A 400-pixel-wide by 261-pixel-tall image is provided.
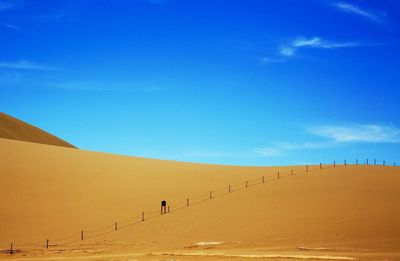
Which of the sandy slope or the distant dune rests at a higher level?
the distant dune

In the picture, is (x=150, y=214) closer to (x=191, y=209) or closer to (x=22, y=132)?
(x=191, y=209)

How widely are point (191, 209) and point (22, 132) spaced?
74563 mm

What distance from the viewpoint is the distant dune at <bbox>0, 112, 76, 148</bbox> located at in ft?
321

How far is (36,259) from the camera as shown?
25188 mm

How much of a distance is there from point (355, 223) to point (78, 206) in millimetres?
20554

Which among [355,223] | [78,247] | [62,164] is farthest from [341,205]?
[62,164]

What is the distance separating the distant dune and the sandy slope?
44.4 metres

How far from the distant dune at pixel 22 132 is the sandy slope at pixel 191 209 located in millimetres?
44441

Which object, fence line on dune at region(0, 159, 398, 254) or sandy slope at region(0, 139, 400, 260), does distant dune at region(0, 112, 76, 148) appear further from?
fence line on dune at region(0, 159, 398, 254)

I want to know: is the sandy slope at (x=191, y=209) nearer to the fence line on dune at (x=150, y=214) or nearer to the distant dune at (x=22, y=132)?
the fence line on dune at (x=150, y=214)

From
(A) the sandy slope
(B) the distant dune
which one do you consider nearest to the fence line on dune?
(A) the sandy slope

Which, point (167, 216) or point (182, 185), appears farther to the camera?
point (182, 185)

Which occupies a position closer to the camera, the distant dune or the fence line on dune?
the fence line on dune

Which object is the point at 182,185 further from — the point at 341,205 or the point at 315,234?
the point at 315,234
